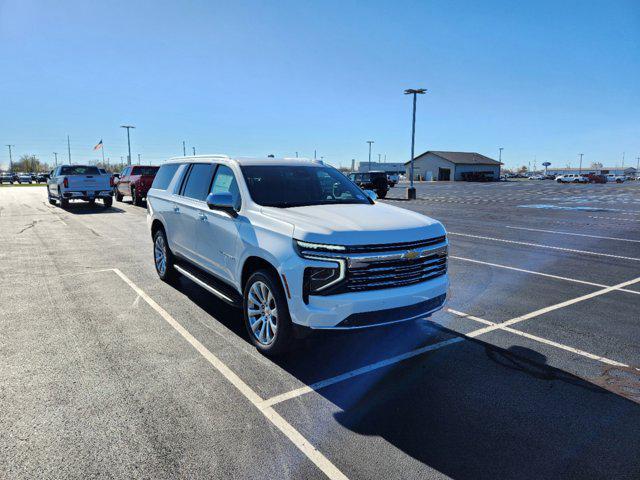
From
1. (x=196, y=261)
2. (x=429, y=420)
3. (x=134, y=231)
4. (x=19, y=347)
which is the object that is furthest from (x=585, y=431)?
(x=134, y=231)

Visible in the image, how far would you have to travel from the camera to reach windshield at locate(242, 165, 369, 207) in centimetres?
496

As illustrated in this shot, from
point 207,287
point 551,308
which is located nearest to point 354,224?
point 207,287

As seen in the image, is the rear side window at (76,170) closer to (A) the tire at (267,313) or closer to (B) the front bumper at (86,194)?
(B) the front bumper at (86,194)

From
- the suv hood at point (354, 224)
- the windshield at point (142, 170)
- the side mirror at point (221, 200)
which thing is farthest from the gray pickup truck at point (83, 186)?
the suv hood at point (354, 224)

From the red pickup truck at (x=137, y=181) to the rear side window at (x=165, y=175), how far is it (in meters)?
14.6

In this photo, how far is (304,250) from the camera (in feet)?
12.6

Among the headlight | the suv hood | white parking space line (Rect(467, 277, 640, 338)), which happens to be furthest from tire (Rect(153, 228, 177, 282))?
white parking space line (Rect(467, 277, 640, 338))

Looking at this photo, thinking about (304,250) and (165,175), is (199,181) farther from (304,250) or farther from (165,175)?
(304,250)

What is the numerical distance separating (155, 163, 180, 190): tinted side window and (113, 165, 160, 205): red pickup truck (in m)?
14.6

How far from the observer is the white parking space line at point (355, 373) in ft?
12.1

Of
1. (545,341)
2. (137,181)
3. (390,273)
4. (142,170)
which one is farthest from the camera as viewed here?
(142,170)

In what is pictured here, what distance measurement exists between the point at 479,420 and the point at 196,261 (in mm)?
3938

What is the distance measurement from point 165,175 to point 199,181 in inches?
61.3

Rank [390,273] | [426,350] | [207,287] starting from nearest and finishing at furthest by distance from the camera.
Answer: [390,273] < [426,350] < [207,287]
